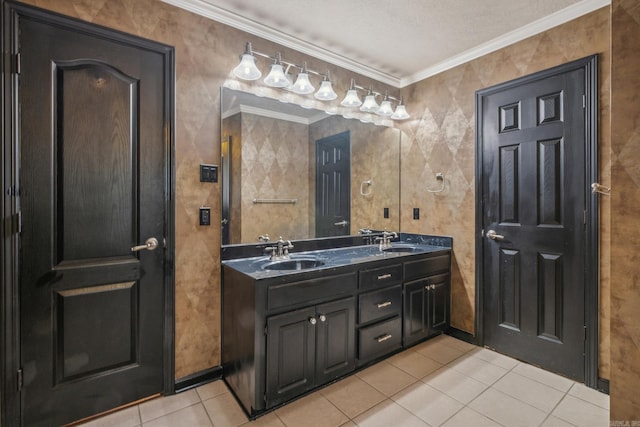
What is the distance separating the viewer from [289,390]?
1860mm

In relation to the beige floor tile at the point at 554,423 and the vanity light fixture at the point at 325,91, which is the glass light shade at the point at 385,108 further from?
the beige floor tile at the point at 554,423

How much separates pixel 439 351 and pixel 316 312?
→ 1.31 meters

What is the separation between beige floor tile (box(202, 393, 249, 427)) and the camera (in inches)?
68.8

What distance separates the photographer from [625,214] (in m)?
1.15

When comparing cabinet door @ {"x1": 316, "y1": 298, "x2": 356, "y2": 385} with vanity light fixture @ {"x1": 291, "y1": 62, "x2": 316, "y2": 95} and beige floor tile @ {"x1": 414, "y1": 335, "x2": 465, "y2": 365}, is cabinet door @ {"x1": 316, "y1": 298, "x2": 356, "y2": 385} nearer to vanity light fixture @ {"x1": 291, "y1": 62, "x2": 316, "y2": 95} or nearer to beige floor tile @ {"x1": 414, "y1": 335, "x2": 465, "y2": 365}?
beige floor tile @ {"x1": 414, "y1": 335, "x2": 465, "y2": 365}

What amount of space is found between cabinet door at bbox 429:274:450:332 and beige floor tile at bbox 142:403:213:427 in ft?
6.24

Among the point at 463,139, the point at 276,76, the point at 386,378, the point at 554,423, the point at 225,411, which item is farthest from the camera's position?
the point at 463,139

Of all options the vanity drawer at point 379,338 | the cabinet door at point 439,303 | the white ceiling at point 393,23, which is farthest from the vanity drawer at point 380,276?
the white ceiling at point 393,23

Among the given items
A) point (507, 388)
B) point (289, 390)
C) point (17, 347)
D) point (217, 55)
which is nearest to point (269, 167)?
point (217, 55)

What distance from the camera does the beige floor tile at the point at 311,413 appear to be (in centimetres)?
175

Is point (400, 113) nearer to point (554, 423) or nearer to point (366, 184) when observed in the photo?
point (366, 184)

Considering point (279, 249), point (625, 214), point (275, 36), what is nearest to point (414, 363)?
point (279, 249)

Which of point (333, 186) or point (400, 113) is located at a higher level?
point (400, 113)

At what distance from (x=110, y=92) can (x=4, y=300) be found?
123 cm
